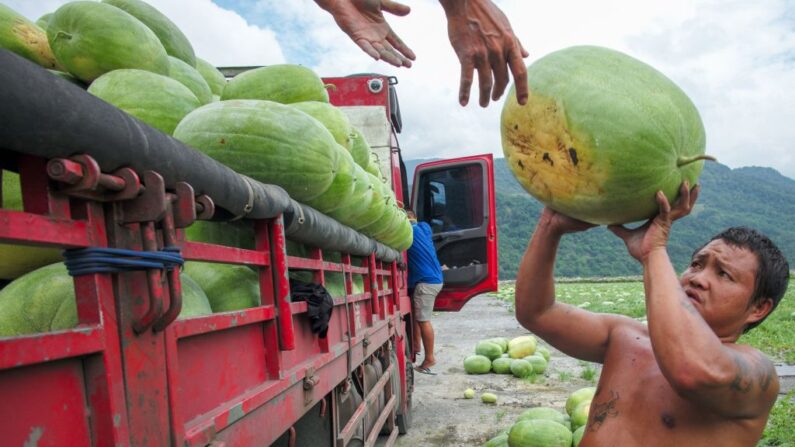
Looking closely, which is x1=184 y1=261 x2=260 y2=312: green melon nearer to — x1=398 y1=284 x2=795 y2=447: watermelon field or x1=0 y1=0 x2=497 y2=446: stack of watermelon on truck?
x1=0 y1=0 x2=497 y2=446: stack of watermelon on truck

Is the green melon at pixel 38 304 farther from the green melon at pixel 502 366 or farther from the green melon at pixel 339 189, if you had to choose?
the green melon at pixel 502 366

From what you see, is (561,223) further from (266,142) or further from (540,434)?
(540,434)

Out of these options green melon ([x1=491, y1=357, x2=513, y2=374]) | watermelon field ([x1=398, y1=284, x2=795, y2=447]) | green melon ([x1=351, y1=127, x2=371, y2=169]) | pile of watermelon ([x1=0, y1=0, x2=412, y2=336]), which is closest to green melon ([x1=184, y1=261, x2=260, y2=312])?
pile of watermelon ([x1=0, y1=0, x2=412, y2=336])

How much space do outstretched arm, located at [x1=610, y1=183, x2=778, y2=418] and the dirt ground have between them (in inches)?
132

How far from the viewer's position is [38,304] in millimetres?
1379

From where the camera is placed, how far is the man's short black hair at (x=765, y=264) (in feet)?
7.06

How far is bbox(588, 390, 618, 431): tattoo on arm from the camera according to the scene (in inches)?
88.6

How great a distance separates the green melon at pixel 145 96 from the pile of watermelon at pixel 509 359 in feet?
20.4

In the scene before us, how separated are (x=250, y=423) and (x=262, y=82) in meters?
1.65

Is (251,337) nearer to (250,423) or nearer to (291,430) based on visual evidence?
(250,423)

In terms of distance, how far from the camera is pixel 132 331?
116cm

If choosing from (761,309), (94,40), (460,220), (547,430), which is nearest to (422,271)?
(460,220)

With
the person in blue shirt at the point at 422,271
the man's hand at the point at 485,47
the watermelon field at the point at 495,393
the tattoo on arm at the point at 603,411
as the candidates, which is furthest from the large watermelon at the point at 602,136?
the person in blue shirt at the point at 422,271

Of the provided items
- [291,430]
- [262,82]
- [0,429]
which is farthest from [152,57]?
[0,429]
